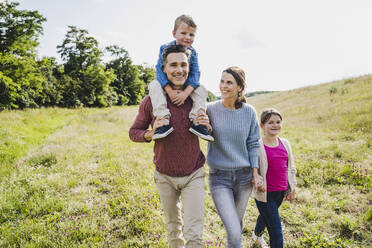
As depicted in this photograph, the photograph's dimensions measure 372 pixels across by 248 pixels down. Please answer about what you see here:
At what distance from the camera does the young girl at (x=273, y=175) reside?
115 inches

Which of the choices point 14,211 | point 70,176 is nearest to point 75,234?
point 14,211

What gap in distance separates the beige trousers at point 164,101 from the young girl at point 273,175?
118cm

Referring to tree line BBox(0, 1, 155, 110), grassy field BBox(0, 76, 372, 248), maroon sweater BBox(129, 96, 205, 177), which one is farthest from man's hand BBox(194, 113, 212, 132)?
tree line BBox(0, 1, 155, 110)

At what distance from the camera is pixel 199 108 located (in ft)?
9.00

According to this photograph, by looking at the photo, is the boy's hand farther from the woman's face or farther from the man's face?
the woman's face

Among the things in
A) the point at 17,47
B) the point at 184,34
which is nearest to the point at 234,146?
the point at 184,34

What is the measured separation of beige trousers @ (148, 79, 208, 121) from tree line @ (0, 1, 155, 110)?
1562 cm

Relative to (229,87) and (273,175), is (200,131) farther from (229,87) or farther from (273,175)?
(273,175)

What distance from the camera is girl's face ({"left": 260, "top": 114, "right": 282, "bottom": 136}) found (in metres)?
3.24

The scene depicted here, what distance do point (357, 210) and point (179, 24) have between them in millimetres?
5244

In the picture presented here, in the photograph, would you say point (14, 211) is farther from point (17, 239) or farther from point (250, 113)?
point (250, 113)

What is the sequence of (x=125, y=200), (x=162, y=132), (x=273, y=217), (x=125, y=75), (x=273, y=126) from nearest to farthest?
(x=162, y=132) → (x=273, y=217) → (x=273, y=126) → (x=125, y=200) → (x=125, y=75)

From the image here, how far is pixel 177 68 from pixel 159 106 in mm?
539

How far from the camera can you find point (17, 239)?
11.7ft
